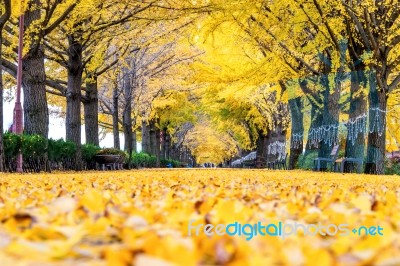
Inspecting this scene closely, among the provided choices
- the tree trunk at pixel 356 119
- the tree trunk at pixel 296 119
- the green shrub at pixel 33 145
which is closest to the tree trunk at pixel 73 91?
the green shrub at pixel 33 145

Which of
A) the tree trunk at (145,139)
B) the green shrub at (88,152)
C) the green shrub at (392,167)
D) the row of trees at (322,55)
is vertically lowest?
the green shrub at (392,167)

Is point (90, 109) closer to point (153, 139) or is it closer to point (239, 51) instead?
point (239, 51)

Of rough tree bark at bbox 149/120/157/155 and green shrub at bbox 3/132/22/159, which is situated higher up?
rough tree bark at bbox 149/120/157/155

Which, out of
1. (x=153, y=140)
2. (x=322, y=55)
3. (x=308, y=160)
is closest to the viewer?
(x=322, y=55)

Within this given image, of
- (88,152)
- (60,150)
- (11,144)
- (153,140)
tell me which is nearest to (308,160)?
(88,152)

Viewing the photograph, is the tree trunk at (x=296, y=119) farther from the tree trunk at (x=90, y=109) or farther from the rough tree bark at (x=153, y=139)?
the rough tree bark at (x=153, y=139)

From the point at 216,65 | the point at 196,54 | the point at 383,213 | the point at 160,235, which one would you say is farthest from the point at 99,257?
the point at 196,54

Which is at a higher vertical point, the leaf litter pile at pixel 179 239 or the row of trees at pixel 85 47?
the row of trees at pixel 85 47

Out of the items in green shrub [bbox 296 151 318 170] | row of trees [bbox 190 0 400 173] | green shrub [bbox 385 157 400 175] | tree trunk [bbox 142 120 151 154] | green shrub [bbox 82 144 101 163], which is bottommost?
green shrub [bbox 385 157 400 175]

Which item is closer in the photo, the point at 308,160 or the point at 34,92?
the point at 34,92

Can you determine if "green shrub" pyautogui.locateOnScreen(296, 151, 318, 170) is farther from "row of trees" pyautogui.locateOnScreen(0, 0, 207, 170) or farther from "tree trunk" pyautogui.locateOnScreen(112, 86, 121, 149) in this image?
"tree trunk" pyautogui.locateOnScreen(112, 86, 121, 149)

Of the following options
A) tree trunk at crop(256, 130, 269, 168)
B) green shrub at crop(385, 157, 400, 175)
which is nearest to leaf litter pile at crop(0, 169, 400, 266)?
green shrub at crop(385, 157, 400, 175)

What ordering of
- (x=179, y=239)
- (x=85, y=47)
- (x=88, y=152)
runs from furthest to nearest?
→ (x=88, y=152) < (x=85, y=47) < (x=179, y=239)

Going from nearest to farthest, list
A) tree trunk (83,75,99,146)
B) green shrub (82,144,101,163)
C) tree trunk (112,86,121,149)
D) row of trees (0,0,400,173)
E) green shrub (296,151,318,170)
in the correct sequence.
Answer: row of trees (0,0,400,173), green shrub (82,144,101,163), tree trunk (83,75,99,146), green shrub (296,151,318,170), tree trunk (112,86,121,149)
